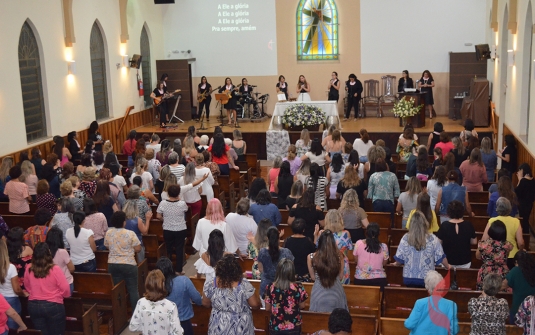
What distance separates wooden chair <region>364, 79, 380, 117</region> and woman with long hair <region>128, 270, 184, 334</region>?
1546cm

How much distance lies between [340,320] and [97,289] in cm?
355

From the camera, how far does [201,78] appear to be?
67.5 feet

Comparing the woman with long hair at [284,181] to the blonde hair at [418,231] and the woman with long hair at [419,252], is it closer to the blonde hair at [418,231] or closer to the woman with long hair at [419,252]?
the woman with long hair at [419,252]

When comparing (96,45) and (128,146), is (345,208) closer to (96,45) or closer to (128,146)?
(128,146)

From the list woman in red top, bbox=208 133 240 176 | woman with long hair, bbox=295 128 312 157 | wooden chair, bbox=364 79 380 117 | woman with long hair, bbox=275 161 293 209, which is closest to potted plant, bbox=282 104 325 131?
wooden chair, bbox=364 79 380 117

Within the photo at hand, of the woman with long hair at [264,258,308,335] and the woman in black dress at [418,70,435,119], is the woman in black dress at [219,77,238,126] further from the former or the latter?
the woman with long hair at [264,258,308,335]

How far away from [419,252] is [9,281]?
406cm

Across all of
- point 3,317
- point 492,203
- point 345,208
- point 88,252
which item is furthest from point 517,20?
point 3,317

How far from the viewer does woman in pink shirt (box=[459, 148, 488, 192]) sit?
961 centimetres

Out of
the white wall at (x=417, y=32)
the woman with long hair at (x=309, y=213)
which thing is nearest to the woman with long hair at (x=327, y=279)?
the woman with long hair at (x=309, y=213)

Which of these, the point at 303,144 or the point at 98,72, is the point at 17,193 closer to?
the point at 303,144

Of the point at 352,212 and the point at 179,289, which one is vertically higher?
the point at 352,212

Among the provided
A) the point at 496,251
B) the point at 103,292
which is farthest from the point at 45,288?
the point at 496,251

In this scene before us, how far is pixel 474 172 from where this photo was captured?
9.68 m
